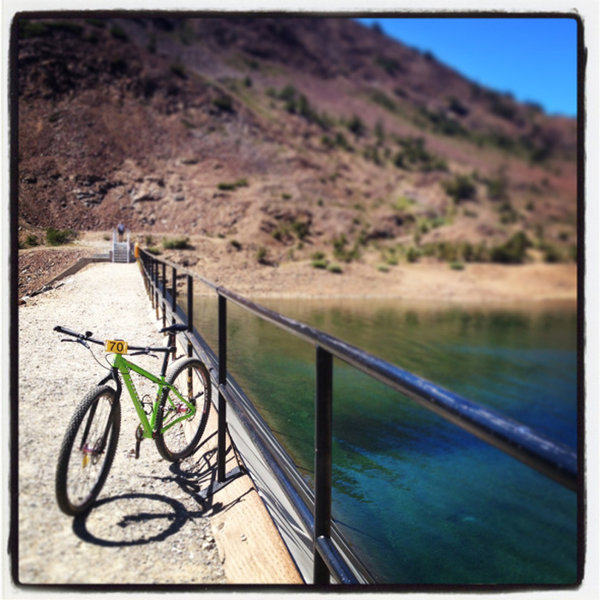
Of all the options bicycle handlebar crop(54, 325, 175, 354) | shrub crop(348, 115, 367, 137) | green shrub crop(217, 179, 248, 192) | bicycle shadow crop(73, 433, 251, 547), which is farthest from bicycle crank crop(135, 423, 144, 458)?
shrub crop(348, 115, 367, 137)

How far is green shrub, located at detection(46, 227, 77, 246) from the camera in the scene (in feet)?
5.54

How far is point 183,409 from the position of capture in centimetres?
174

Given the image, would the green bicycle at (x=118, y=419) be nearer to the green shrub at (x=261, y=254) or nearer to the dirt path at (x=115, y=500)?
the dirt path at (x=115, y=500)

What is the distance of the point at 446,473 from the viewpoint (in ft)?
12.5

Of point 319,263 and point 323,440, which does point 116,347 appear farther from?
point 319,263

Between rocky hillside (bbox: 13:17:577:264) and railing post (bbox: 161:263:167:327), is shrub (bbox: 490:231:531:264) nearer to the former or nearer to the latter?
rocky hillside (bbox: 13:17:577:264)

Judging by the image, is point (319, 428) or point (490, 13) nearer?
point (319, 428)

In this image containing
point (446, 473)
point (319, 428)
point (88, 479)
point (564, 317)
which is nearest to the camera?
point (319, 428)

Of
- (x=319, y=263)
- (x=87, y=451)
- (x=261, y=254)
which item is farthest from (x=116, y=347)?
(x=319, y=263)

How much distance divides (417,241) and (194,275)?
1730 centimetres

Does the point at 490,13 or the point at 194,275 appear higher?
the point at 490,13

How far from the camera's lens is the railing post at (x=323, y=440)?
1.13m

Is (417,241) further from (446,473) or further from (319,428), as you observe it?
(319,428)

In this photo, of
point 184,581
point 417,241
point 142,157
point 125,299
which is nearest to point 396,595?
point 184,581
